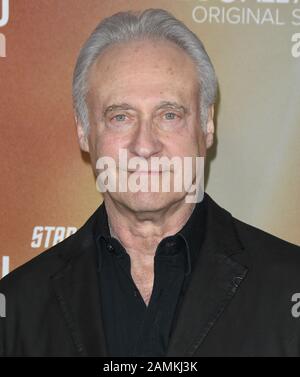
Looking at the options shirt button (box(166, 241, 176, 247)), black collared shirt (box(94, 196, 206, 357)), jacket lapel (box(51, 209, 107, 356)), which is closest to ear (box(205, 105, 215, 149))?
black collared shirt (box(94, 196, 206, 357))

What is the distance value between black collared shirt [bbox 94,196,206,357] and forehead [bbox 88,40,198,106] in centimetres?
37

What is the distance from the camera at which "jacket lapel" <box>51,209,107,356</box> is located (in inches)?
74.4

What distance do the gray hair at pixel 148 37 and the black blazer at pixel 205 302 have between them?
34 centimetres

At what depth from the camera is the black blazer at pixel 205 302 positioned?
6.10 feet

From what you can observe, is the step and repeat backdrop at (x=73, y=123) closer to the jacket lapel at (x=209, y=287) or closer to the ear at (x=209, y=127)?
the ear at (x=209, y=127)

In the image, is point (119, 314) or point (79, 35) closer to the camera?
point (119, 314)

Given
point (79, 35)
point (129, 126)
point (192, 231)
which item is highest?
point (79, 35)

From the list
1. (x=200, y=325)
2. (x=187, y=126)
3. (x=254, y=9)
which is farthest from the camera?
(x=254, y=9)

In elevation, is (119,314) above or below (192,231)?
below

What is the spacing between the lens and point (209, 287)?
1.90 metres

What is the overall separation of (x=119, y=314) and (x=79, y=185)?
24.5 inches

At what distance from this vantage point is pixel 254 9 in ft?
7.75

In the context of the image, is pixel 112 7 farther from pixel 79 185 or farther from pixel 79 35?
pixel 79 185
